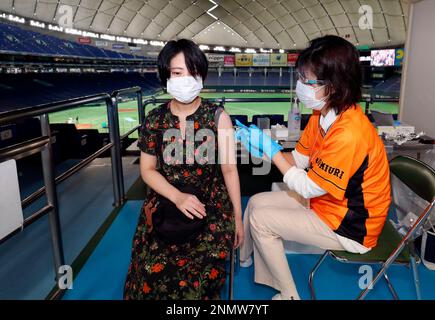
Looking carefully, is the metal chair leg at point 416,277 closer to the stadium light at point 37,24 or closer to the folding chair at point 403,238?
the folding chair at point 403,238

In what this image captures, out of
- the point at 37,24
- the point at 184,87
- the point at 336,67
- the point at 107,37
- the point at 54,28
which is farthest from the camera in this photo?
the point at 107,37

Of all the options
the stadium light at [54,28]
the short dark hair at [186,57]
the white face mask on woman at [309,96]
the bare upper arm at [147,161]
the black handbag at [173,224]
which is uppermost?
the stadium light at [54,28]

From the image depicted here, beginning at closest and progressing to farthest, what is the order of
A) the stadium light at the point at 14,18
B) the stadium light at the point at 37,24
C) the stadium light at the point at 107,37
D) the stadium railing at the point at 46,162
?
the stadium railing at the point at 46,162, the stadium light at the point at 14,18, the stadium light at the point at 37,24, the stadium light at the point at 107,37

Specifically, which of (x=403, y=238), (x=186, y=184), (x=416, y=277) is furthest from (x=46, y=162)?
(x=416, y=277)

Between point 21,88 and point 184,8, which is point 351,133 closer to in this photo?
point 21,88

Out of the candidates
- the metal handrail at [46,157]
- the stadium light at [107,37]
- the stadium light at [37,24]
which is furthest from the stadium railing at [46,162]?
the stadium light at [107,37]

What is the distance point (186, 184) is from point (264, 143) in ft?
1.59

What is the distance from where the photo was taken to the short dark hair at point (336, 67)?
1445 millimetres

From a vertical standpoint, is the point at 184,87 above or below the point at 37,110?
above

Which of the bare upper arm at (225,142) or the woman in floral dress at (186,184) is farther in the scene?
the bare upper arm at (225,142)

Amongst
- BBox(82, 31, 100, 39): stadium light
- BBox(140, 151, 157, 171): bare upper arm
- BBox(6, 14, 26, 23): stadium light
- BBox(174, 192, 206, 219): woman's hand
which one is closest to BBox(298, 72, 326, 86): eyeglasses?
BBox(174, 192, 206, 219): woman's hand

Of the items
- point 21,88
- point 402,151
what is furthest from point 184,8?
point 402,151

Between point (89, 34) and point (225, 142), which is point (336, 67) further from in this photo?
point (89, 34)

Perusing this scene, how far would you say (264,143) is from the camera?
67.5 inches
